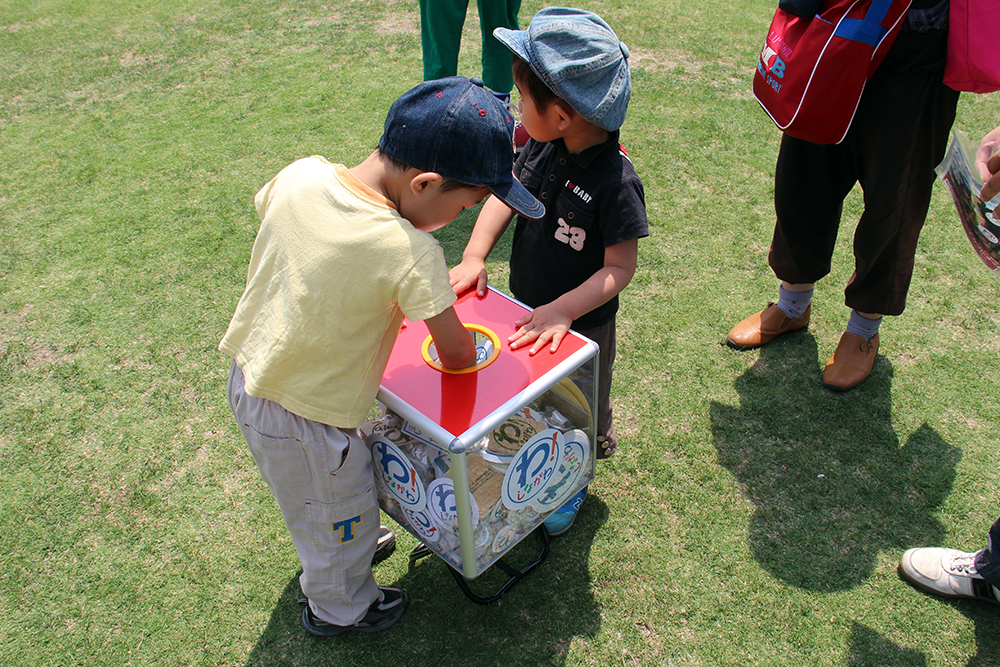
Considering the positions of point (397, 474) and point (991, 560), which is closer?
point (397, 474)

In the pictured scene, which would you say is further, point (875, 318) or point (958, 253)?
point (958, 253)

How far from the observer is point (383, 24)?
5867 mm

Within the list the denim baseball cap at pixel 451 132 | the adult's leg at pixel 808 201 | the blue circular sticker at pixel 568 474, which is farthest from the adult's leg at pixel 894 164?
the denim baseball cap at pixel 451 132

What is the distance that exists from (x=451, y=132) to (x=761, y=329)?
2.04 meters

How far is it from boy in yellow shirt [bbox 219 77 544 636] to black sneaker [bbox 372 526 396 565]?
554 millimetres

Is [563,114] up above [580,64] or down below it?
below

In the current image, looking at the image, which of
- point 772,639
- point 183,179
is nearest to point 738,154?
point 772,639

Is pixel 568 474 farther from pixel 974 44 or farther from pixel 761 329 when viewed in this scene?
pixel 974 44

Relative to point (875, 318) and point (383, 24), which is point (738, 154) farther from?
point (383, 24)

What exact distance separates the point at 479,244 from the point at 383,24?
15.0ft

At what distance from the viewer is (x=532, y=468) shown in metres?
1.69

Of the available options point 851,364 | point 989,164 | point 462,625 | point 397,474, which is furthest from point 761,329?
point 397,474

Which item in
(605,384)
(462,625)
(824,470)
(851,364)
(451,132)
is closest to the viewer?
(451,132)

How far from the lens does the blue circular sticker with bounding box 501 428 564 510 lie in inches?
64.9
